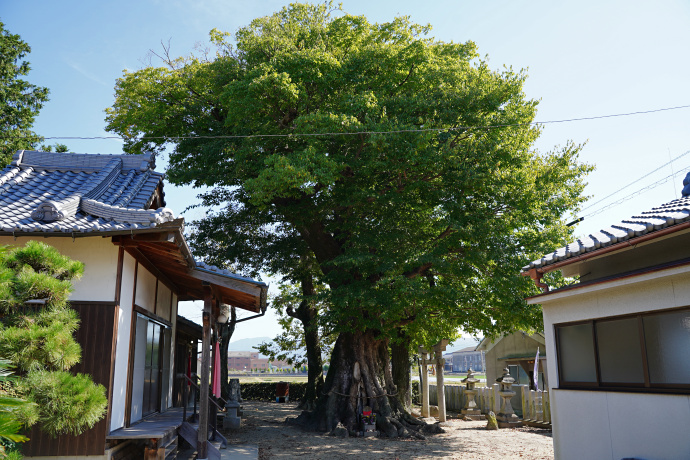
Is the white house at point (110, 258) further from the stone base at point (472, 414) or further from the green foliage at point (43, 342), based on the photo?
the stone base at point (472, 414)

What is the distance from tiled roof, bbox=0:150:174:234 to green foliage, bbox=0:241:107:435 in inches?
49.3

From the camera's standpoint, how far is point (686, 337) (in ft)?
22.1

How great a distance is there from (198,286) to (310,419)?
7384 millimetres

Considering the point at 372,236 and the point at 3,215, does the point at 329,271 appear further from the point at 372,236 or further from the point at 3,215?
the point at 3,215

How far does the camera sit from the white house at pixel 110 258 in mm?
7289

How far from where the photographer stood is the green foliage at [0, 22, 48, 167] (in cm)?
2391

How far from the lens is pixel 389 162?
1520cm

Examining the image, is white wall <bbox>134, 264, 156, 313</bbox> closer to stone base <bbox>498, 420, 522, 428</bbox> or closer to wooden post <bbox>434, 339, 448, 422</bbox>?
wooden post <bbox>434, 339, 448, 422</bbox>

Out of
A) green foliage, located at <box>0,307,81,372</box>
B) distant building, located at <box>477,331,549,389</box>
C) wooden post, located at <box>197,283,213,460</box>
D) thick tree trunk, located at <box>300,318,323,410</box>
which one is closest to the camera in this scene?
green foliage, located at <box>0,307,81,372</box>

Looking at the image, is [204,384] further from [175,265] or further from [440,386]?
[440,386]

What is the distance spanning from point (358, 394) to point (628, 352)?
10.7 metres

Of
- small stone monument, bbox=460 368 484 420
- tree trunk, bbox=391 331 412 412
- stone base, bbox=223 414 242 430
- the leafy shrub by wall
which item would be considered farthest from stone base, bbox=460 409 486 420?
the leafy shrub by wall

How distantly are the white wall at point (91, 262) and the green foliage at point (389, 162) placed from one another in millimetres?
6366

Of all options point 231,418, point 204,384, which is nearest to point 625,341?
point 204,384
